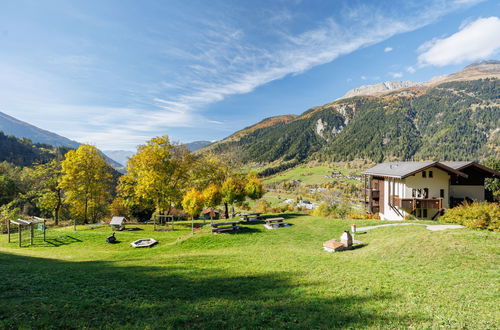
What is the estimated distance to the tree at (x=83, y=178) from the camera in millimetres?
30938

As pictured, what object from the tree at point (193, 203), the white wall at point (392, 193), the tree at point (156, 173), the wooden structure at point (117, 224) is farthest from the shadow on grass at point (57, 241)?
the white wall at point (392, 193)

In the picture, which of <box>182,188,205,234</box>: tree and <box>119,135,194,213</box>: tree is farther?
<box>119,135,194,213</box>: tree

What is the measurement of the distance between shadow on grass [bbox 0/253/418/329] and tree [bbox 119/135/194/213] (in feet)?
59.1

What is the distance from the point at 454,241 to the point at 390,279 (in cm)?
712

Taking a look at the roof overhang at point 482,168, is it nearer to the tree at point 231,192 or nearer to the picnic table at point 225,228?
the tree at point 231,192

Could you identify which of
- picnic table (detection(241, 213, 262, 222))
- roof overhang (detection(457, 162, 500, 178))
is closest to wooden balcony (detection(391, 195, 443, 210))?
roof overhang (detection(457, 162, 500, 178))

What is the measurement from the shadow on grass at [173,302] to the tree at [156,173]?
1800cm

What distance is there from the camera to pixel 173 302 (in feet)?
25.7

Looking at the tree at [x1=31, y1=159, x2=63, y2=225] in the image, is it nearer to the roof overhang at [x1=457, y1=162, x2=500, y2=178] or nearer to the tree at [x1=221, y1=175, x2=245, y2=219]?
the tree at [x1=221, y1=175, x2=245, y2=219]

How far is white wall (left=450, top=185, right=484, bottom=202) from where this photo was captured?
2950 cm

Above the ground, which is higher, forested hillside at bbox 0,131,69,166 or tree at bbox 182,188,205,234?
forested hillside at bbox 0,131,69,166

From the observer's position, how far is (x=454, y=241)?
13.4 meters

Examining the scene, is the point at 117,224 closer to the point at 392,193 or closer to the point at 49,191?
the point at 49,191

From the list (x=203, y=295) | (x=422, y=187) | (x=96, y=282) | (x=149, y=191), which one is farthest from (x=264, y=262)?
(x=422, y=187)
